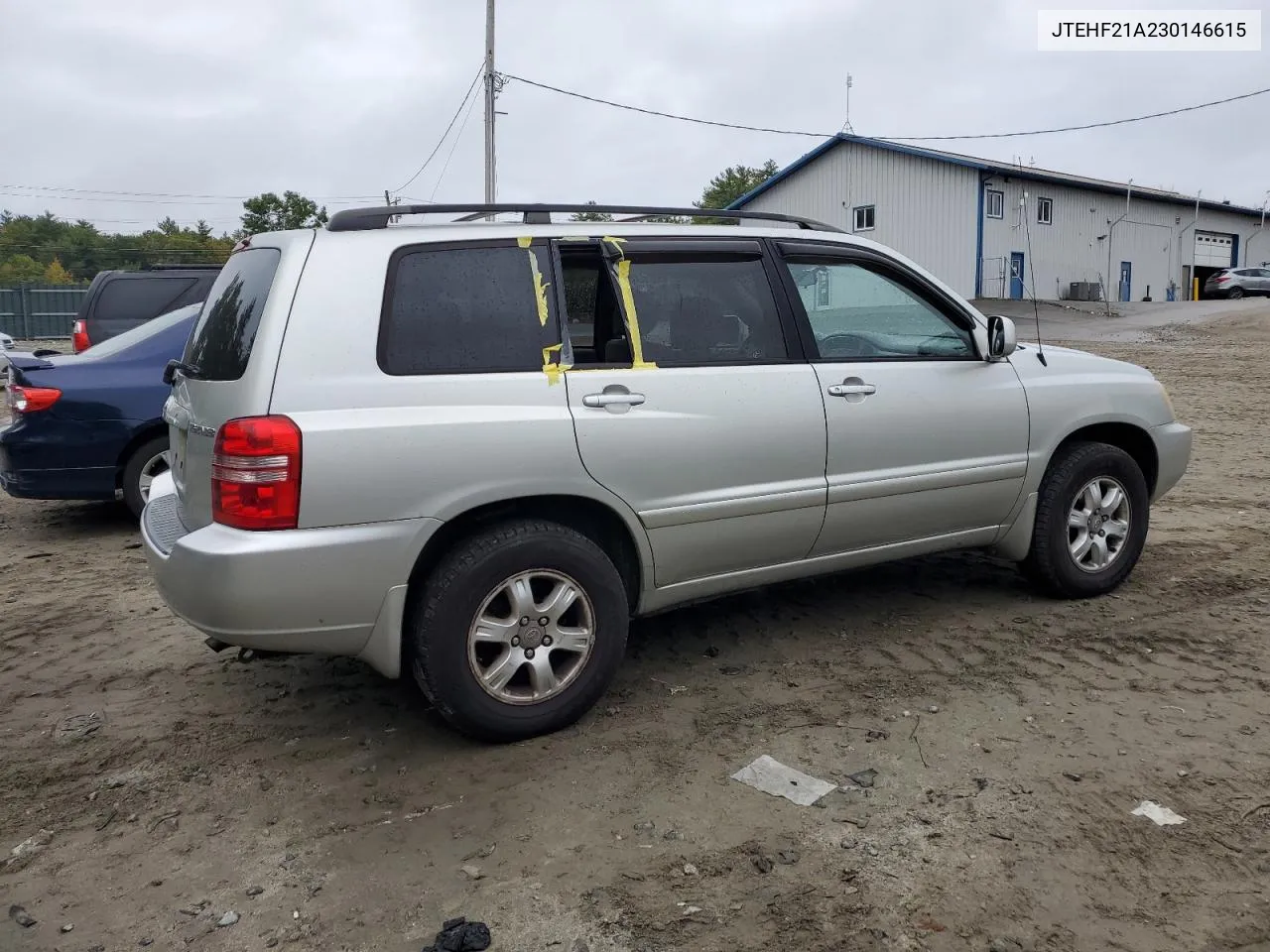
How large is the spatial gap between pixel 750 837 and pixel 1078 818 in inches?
38.1

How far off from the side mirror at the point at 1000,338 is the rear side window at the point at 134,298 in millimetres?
9149

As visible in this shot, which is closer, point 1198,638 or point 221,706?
point 221,706

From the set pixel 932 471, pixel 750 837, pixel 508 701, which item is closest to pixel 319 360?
pixel 508 701

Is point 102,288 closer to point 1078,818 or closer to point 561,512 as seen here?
point 561,512

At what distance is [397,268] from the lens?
11.6 feet

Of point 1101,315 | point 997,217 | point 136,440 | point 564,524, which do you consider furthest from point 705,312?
point 997,217

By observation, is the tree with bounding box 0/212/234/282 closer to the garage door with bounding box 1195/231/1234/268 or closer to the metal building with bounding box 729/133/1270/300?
the metal building with bounding box 729/133/1270/300

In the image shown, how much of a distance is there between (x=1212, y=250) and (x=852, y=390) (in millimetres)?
45537

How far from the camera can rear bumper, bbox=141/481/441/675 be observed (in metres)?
3.21

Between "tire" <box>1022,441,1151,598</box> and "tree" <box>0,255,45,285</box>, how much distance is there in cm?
6466

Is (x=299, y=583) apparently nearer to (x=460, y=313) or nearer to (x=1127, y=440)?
(x=460, y=313)

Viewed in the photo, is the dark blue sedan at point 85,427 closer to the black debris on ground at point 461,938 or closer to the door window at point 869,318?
the door window at point 869,318

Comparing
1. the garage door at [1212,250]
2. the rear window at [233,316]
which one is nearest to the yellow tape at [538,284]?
the rear window at [233,316]

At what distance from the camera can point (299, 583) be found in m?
3.24
